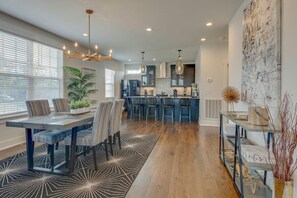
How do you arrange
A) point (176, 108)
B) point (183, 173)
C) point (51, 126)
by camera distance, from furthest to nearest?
1. point (176, 108)
2. point (183, 173)
3. point (51, 126)

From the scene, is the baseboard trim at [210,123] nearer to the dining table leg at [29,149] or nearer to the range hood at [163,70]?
the range hood at [163,70]

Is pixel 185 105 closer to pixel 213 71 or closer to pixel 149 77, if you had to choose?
pixel 213 71

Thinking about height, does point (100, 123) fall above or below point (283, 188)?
above

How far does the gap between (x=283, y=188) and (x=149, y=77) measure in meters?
8.92

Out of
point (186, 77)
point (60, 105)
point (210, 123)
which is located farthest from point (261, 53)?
point (186, 77)

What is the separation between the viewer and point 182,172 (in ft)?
8.68

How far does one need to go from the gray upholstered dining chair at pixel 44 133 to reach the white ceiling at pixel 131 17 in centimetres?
179

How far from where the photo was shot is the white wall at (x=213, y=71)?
5.90 metres

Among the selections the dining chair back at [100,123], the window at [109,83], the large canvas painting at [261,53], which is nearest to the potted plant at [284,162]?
the large canvas painting at [261,53]

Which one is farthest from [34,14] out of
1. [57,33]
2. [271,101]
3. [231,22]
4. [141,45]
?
[271,101]

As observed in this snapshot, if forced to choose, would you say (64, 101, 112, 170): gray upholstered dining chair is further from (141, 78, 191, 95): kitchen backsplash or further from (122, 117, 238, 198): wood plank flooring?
(141, 78, 191, 95): kitchen backsplash

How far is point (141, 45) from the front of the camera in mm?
6219

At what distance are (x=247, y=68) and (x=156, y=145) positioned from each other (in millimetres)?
2326

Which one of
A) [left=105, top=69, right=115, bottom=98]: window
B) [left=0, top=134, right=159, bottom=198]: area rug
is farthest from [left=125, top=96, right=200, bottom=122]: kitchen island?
[left=0, top=134, right=159, bottom=198]: area rug
